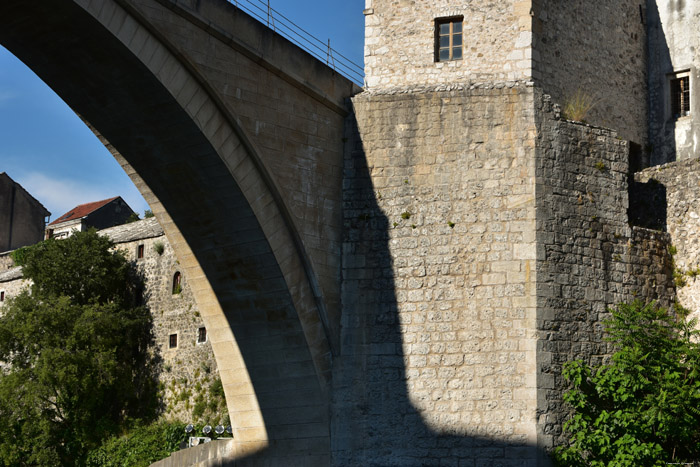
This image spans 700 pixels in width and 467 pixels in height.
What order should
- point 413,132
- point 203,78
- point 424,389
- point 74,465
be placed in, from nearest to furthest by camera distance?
point 203,78
point 424,389
point 413,132
point 74,465

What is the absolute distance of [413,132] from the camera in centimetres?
1379

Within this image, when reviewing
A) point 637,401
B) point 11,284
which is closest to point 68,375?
point 11,284

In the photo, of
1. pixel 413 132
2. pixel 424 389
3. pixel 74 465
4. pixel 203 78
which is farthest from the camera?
pixel 74 465

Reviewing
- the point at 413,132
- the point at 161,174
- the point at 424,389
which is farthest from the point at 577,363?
the point at 161,174

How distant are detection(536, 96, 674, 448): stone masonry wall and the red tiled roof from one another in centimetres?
2936

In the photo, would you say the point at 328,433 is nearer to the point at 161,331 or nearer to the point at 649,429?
the point at 649,429

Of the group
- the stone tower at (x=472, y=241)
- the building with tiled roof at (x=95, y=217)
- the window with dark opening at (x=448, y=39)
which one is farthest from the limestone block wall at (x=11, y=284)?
the window with dark opening at (x=448, y=39)

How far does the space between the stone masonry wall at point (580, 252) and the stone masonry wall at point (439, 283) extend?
7.8 inches

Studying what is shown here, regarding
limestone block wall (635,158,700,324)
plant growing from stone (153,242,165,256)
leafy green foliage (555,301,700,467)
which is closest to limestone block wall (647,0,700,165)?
limestone block wall (635,158,700,324)

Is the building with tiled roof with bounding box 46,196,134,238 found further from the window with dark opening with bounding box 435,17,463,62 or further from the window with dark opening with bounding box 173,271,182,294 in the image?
the window with dark opening with bounding box 435,17,463,62

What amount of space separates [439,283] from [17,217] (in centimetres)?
3200

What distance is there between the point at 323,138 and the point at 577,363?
4427 mm

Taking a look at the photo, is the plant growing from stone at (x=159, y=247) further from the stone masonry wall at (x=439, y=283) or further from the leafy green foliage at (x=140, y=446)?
the stone masonry wall at (x=439, y=283)

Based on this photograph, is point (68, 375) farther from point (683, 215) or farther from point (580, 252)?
point (683, 215)
